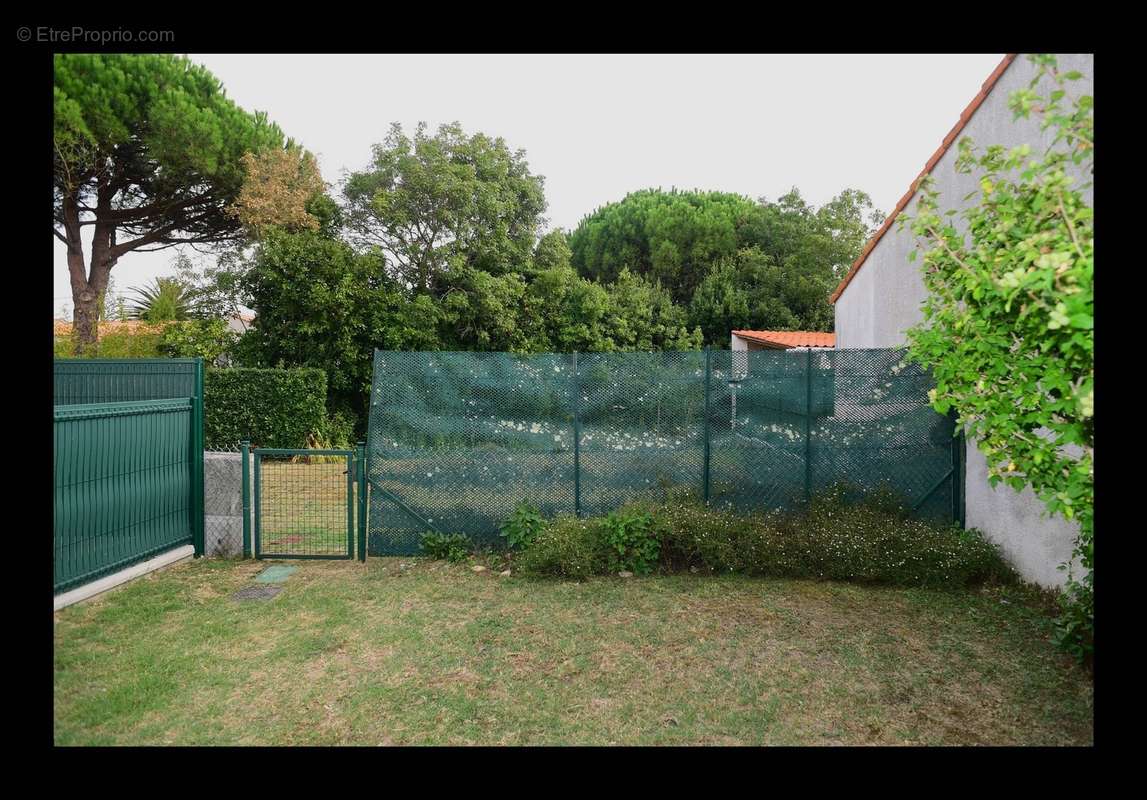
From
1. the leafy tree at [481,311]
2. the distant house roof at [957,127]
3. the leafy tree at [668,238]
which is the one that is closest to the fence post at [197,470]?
the distant house roof at [957,127]

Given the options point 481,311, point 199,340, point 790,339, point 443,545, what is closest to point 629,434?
point 443,545

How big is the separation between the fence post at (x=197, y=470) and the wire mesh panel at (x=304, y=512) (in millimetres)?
549

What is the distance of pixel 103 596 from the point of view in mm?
4891

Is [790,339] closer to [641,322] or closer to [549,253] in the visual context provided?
[641,322]

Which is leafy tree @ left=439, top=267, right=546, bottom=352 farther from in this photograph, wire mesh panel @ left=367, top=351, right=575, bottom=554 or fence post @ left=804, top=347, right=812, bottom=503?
fence post @ left=804, top=347, right=812, bottom=503

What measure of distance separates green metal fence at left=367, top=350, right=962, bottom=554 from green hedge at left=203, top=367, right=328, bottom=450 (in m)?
6.96

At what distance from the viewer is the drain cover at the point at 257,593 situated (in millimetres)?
5082

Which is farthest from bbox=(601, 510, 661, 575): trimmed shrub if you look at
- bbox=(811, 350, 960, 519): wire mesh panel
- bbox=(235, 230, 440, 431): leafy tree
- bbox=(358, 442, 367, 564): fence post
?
bbox=(235, 230, 440, 431): leafy tree

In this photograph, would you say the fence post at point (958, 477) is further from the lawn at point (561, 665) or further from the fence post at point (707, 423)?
the fence post at point (707, 423)

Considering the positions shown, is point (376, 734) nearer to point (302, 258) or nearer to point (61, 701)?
point (61, 701)

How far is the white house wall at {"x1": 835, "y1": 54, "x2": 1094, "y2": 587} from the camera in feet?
15.0

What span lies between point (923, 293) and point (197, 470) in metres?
7.69
